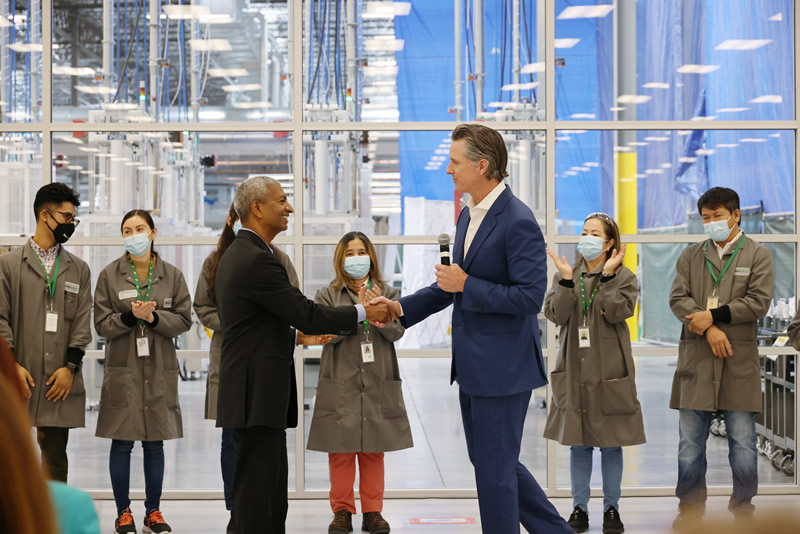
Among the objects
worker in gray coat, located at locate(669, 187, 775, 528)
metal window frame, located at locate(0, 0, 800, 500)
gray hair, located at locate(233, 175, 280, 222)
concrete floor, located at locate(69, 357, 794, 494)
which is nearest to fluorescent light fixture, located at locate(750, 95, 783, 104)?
metal window frame, located at locate(0, 0, 800, 500)

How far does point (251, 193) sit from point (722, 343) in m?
2.58

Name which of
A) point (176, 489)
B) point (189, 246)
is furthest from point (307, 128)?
point (176, 489)

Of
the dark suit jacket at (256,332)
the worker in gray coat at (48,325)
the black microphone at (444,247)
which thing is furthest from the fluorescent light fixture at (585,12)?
the worker in gray coat at (48,325)

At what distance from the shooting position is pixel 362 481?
14.8 ft

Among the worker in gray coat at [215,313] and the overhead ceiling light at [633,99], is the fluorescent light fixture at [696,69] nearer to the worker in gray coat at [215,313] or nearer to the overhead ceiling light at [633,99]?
the overhead ceiling light at [633,99]

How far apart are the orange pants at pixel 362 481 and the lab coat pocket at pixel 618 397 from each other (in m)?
1.20

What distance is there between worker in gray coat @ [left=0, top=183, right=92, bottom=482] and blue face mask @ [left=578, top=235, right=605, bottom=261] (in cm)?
259

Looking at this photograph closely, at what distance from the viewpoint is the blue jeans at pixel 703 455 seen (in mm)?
4496

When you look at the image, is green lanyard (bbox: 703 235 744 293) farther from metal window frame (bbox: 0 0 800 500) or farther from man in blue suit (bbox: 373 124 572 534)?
man in blue suit (bbox: 373 124 572 534)

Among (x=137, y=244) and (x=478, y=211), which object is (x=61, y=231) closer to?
(x=137, y=244)

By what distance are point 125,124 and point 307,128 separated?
1.16 metres

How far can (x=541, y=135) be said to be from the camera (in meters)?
5.47

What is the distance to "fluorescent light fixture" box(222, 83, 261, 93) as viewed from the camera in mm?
5410

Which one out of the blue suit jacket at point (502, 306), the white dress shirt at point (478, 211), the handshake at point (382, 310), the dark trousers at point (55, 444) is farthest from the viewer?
the dark trousers at point (55, 444)
